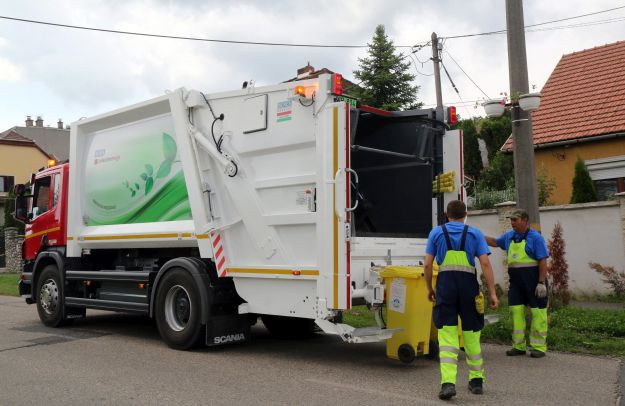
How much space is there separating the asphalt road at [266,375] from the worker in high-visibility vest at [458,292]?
13.5 inches

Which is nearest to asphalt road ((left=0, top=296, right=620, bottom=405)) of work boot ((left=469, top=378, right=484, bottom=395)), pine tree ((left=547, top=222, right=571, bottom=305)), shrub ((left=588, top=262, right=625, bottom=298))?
work boot ((left=469, top=378, right=484, bottom=395))

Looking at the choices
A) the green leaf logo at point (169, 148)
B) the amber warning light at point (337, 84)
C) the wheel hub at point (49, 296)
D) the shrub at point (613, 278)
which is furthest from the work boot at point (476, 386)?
the shrub at point (613, 278)

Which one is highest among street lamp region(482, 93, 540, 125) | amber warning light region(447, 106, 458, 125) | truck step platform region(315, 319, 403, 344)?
street lamp region(482, 93, 540, 125)

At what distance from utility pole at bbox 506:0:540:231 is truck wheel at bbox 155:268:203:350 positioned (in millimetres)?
4316

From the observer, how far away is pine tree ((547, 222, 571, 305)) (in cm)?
930

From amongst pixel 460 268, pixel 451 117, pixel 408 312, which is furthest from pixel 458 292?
pixel 451 117

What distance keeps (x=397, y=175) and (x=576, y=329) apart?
10.1 ft

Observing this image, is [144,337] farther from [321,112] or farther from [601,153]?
[601,153]

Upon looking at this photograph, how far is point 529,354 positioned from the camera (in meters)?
6.99

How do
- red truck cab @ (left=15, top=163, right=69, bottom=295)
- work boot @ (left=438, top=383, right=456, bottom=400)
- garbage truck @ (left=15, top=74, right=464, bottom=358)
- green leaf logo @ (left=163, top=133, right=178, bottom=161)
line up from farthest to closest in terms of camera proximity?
red truck cab @ (left=15, top=163, right=69, bottom=295)
green leaf logo @ (left=163, top=133, right=178, bottom=161)
garbage truck @ (left=15, top=74, right=464, bottom=358)
work boot @ (left=438, top=383, right=456, bottom=400)

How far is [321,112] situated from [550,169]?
36.7ft

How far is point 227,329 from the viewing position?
23.7ft

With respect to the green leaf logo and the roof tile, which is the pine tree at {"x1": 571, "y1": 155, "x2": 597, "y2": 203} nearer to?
the roof tile

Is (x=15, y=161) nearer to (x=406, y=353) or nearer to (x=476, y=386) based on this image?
(x=406, y=353)
